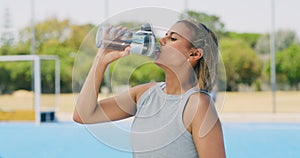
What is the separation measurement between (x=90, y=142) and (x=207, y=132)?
698cm

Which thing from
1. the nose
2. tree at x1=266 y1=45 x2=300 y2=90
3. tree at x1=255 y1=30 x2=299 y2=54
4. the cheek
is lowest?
tree at x1=266 y1=45 x2=300 y2=90

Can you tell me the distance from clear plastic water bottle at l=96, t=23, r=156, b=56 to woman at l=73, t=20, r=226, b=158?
0.07 ft

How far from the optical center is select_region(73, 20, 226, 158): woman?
1232 mm

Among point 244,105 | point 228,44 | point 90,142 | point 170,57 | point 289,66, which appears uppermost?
point 170,57

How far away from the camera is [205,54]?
1283mm

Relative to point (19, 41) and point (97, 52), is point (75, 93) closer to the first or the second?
point (97, 52)

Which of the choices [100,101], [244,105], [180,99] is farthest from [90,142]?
[180,99]

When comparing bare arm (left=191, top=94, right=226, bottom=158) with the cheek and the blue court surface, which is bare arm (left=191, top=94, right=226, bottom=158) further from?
the blue court surface

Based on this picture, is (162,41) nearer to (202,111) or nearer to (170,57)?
(170,57)

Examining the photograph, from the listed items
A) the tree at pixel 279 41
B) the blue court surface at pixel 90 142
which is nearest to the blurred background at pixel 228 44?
the tree at pixel 279 41

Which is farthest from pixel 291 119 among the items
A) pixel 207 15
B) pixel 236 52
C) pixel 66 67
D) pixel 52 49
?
pixel 52 49

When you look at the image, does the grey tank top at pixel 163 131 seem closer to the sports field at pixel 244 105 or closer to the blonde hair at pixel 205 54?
the blonde hair at pixel 205 54

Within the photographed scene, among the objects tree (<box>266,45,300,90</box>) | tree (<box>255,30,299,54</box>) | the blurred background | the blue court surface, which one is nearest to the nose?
the blue court surface

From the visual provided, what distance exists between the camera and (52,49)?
13.6 metres
